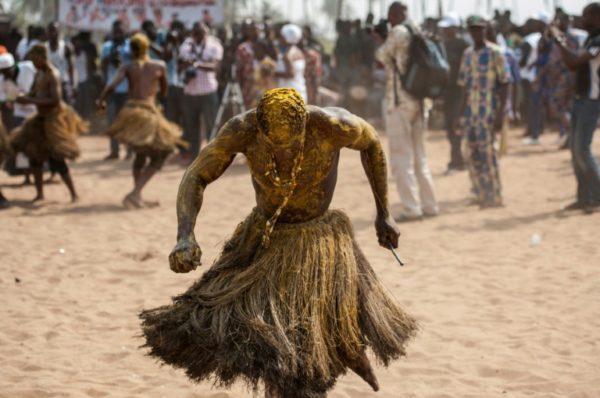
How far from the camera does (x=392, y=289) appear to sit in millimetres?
6723

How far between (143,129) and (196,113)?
3.72 metres

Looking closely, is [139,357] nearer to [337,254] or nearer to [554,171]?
[337,254]

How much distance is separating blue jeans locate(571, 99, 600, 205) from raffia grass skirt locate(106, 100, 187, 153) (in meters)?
4.25

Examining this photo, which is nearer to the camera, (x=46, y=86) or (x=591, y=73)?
(x=591, y=73)

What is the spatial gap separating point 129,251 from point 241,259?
443 centimetres

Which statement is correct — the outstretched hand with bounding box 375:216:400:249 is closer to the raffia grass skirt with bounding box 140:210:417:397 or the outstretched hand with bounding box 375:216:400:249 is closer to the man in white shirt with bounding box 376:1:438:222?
the raffia grass skirt with bounding box 140:210:417:397

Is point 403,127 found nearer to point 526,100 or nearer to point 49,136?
point 49,136

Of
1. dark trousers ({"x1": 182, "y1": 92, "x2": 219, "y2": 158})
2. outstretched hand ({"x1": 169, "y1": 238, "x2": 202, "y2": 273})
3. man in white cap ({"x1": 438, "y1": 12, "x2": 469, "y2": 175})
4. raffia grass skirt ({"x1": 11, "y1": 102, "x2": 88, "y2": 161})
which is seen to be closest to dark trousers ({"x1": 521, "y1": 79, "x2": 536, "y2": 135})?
man in white cap ({"x1": 438, "y1": 12, "x2": 469, "y2": 175})

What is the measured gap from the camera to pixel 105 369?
5.05 m

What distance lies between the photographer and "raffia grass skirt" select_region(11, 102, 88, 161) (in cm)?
982

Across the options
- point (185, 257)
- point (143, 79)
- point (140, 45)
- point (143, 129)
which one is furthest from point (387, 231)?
point (140, 45)

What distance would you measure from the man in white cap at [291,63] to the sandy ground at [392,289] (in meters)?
1.90

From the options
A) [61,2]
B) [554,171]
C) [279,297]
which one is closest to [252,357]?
[279,297]

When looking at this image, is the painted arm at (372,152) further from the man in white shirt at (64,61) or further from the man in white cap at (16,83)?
the man in white shirt at (64,61)
